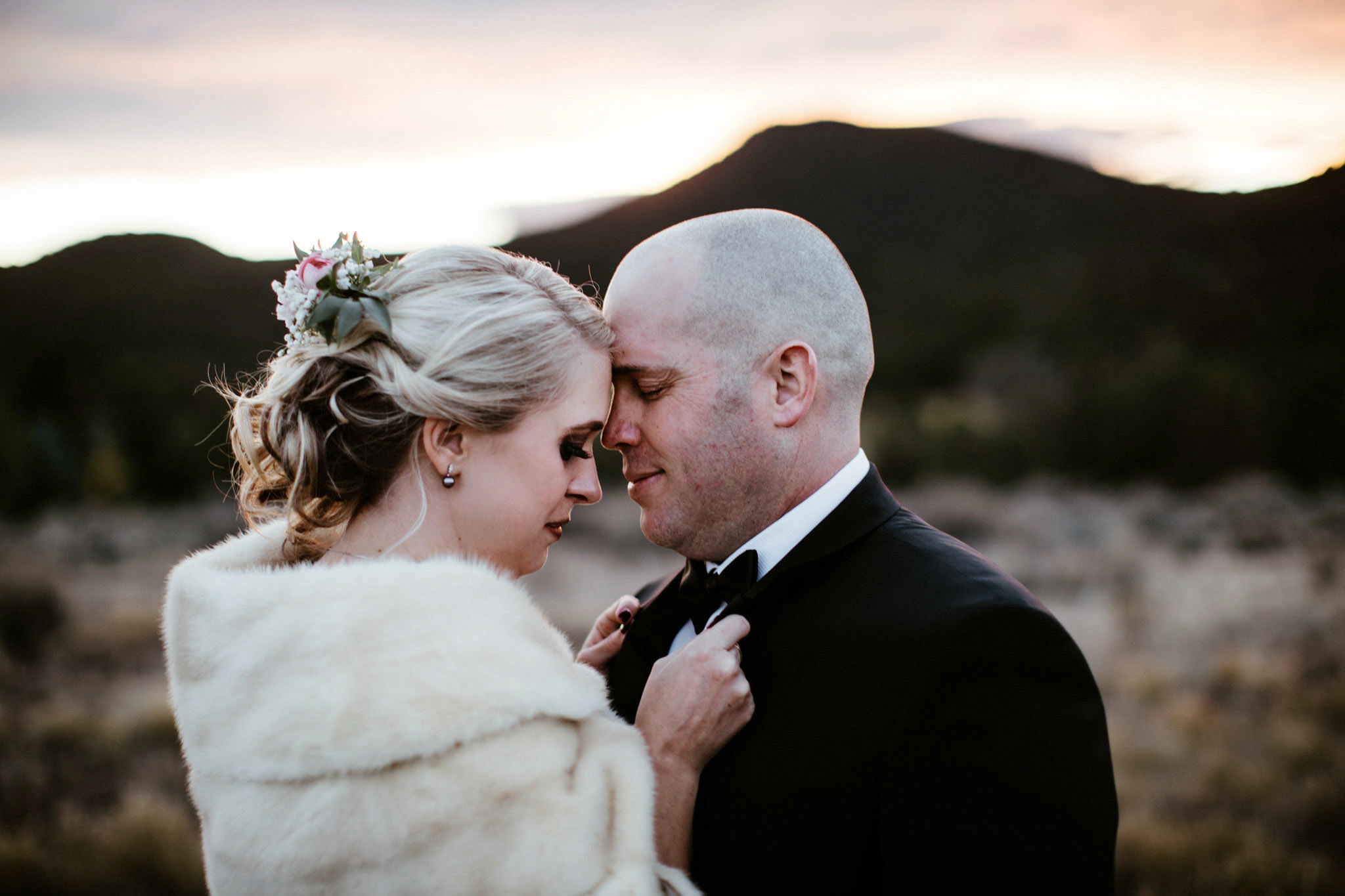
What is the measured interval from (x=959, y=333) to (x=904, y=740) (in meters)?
32.4

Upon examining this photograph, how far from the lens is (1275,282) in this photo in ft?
84.4

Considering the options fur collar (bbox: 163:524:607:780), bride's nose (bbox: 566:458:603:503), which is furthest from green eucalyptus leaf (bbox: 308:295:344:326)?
bride's nose (bbox: 566:458:603:503)

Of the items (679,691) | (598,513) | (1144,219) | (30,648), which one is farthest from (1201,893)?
(1144,219)

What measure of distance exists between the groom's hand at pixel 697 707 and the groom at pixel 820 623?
0.10 metres

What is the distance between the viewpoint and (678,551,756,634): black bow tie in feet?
7.60

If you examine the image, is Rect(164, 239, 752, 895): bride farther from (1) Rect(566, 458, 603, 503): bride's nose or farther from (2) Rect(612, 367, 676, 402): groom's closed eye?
(2) Rect(612, 367, 676, 402): groom's closed eye

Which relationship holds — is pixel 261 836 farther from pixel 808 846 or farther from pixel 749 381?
pixel 749 381

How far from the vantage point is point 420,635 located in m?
1.73

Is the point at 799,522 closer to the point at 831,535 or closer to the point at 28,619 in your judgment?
the point at 831,535

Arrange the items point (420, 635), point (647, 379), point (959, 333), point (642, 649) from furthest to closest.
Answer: point (959, 333) < point (642, 649) < point (647, 379) < point (420, 635)

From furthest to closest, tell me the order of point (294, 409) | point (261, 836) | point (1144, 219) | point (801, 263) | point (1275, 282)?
1. point (1144, 219)
2. point (1275, 282)
3. point (801, 263)
4. point (294, 409)
5. point (261, 836)

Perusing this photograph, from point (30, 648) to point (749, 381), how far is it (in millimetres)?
9698

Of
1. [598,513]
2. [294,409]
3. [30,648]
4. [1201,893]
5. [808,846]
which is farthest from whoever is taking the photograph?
[598,513]

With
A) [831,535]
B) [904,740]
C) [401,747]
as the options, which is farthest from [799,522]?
[401,747]
